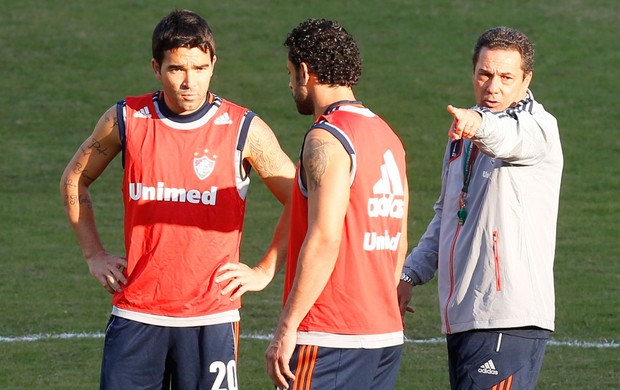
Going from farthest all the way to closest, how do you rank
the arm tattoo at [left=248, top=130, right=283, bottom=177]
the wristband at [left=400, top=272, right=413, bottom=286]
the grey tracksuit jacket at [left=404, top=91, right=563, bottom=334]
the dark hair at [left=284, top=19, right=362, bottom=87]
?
the wristband at [left=400, top=272, right=413, bottom=286]
the arm tattoo at [left=248, top=130, right=283, bottom=177]
the grey tracksuit jacket at [left=404, top=91, right=563, bottom=334]
the dark hair at [left=284, top=19, right=362, bottom=87]

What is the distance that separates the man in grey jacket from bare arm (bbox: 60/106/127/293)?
1510 mm

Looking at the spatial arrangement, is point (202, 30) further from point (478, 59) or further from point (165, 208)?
point (478, 59)

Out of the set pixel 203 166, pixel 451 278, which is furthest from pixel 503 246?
pixel 203 166

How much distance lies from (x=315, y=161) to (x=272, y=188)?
1.04 metres

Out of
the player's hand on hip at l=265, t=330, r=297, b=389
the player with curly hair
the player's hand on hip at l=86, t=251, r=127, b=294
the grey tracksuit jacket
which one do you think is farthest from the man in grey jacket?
the player's hand on hip at l=86, t=251, r=127, b=294

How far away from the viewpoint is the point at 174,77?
17.2 ft

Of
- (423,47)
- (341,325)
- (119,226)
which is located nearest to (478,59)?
(341,325)

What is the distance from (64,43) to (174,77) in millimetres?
18289

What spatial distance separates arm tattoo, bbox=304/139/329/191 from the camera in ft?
14.6

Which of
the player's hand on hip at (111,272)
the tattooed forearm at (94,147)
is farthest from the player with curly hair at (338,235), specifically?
the tattooed forearm at (94,147)

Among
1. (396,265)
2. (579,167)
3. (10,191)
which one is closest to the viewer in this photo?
(396,265)

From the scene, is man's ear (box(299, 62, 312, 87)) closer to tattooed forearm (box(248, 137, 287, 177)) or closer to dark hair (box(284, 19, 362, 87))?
dark hair (box(284, 19, 362, 87))

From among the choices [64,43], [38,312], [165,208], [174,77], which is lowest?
[38,312]

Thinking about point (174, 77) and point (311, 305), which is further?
point (174, 77)
